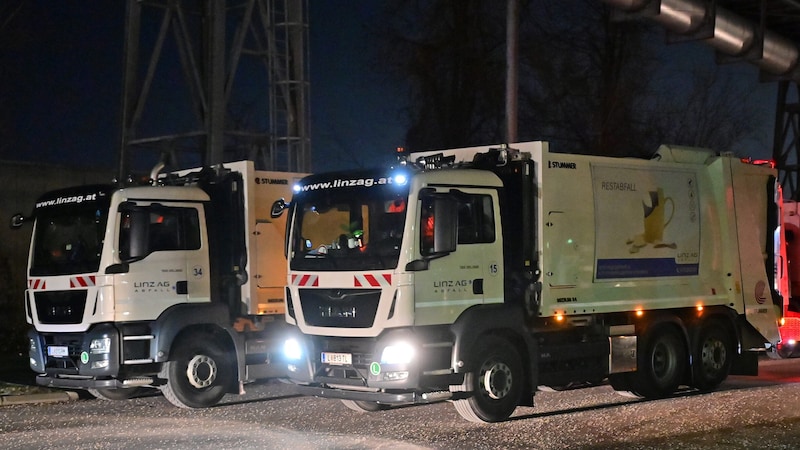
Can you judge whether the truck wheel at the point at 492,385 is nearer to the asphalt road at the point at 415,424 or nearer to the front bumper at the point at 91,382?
the asphalt road at the point at 415,424

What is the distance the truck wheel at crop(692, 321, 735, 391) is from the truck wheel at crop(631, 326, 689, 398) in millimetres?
248

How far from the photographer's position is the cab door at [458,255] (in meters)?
11.2

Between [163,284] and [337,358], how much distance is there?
292cm

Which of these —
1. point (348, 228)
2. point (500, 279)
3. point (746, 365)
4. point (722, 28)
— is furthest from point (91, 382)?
point (722, 28)

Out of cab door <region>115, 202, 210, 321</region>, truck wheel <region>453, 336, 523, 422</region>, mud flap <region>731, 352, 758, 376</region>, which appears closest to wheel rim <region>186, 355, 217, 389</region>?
cab door <region>115, 202, 210, 321</region>

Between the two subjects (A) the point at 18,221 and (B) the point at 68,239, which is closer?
(B) the point at 68,239

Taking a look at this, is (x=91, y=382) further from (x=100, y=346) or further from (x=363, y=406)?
(x=363, y=406)

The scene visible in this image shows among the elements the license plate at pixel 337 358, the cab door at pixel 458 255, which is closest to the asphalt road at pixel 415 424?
the license plate at pixel 337 358

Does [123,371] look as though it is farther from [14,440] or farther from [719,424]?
[719,424]

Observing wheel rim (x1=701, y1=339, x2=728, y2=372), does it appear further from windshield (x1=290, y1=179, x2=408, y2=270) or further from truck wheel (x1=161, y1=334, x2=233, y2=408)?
truck wheel (x1=161, y1=334, x2=233, y2=408)

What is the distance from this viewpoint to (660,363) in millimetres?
13906

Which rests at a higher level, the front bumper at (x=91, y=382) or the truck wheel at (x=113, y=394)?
the front bumper at (x=91, y=382)

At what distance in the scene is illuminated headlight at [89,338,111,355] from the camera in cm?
1279

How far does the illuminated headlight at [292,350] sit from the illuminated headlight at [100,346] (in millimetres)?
2212
